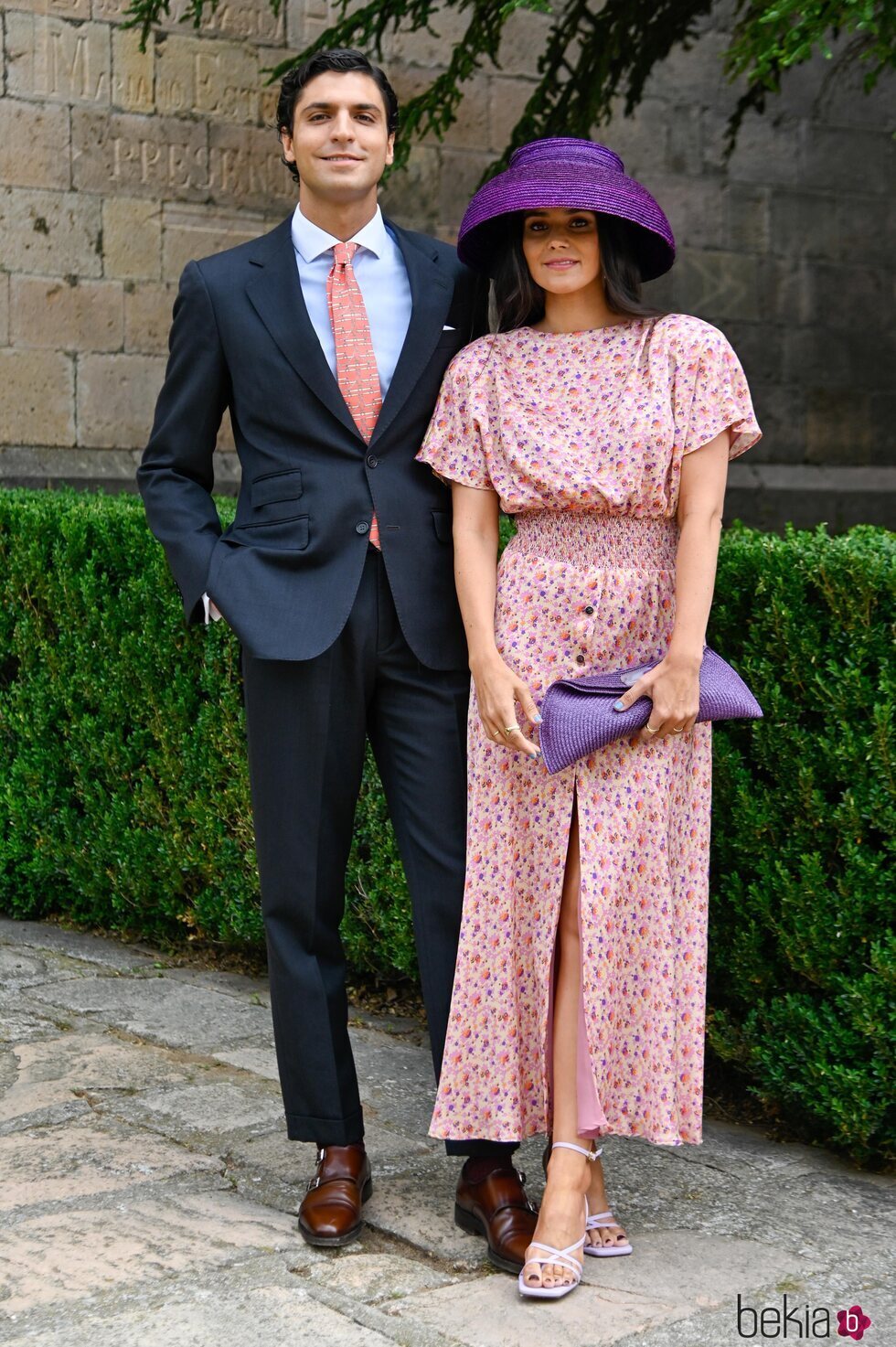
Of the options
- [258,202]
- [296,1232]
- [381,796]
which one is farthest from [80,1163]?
[258,202]

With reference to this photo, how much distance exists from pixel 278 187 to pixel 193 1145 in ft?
19.2

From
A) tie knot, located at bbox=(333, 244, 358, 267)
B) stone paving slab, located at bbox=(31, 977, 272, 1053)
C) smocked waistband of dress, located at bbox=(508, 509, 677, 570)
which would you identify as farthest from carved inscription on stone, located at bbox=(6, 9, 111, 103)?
A: smocked waistband of dress, located at bbox=(508, 509, 677, 570)

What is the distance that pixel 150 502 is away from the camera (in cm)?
312

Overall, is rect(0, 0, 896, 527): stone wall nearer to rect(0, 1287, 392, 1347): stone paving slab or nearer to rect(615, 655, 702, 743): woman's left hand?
rect(615, 655, 702, 743): woman's left hand

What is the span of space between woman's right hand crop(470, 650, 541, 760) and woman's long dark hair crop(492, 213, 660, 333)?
2.12ft

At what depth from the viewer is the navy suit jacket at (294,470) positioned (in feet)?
9.63

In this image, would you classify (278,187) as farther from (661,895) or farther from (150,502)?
(661,895)

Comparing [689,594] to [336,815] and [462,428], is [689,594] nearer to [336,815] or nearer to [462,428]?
[462,428]

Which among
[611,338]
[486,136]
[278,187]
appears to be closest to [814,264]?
[486,136]

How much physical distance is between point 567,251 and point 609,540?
0.51m

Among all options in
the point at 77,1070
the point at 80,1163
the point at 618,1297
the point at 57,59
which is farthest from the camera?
the point at 57,59

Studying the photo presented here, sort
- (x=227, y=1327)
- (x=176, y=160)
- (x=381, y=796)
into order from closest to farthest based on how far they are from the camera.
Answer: (x=227, y=1327), (x=381, y=796), (x=176, y=160)

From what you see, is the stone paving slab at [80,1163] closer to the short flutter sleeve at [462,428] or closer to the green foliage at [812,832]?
the green foliage at [812,832]

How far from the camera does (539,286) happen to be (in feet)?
9.77
